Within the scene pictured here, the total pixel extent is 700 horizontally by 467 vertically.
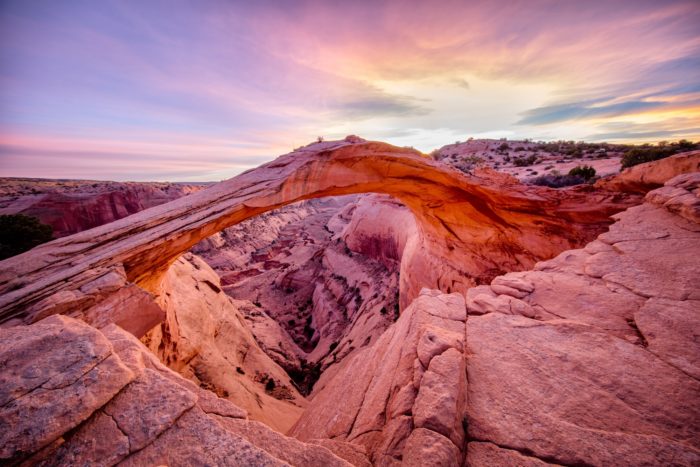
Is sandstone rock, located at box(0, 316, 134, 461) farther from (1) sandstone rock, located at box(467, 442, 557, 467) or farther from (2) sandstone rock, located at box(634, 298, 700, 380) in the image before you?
(2) sandstone rock, located at box(634, 298, 700, 380)

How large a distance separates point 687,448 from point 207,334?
33.8ft

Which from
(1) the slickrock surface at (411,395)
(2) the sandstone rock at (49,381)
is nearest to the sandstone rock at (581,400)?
(1) the slickrock surface at (411,395)

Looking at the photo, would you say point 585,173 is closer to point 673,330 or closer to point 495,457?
point 673,330

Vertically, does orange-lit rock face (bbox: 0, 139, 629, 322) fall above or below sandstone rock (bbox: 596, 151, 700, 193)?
below

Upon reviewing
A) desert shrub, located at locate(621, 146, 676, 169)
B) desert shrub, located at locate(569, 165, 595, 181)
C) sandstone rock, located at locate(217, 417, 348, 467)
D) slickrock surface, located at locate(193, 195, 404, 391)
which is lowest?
slickrock surface, located at locate(193, 195, 404, 391)

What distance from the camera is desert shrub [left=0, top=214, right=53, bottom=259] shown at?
1416 centimetres

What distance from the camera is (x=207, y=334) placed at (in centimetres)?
847

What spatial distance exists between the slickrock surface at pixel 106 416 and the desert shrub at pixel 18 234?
66.0ft

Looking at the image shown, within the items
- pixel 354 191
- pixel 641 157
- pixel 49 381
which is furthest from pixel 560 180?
pixel 49 381

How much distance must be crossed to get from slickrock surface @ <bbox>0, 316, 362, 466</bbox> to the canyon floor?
0.01 metres

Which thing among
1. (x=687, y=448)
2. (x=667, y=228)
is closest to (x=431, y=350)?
(x=687, y=448)

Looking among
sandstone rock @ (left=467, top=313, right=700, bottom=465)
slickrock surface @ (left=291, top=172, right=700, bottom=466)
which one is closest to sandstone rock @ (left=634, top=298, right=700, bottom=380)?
slickrock surface @ (left=291, top=172, right=700, bottom=466)

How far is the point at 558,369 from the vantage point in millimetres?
2648

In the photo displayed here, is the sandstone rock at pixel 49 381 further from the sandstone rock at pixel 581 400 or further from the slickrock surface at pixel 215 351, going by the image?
the slickrock surface at pixel 215 351
